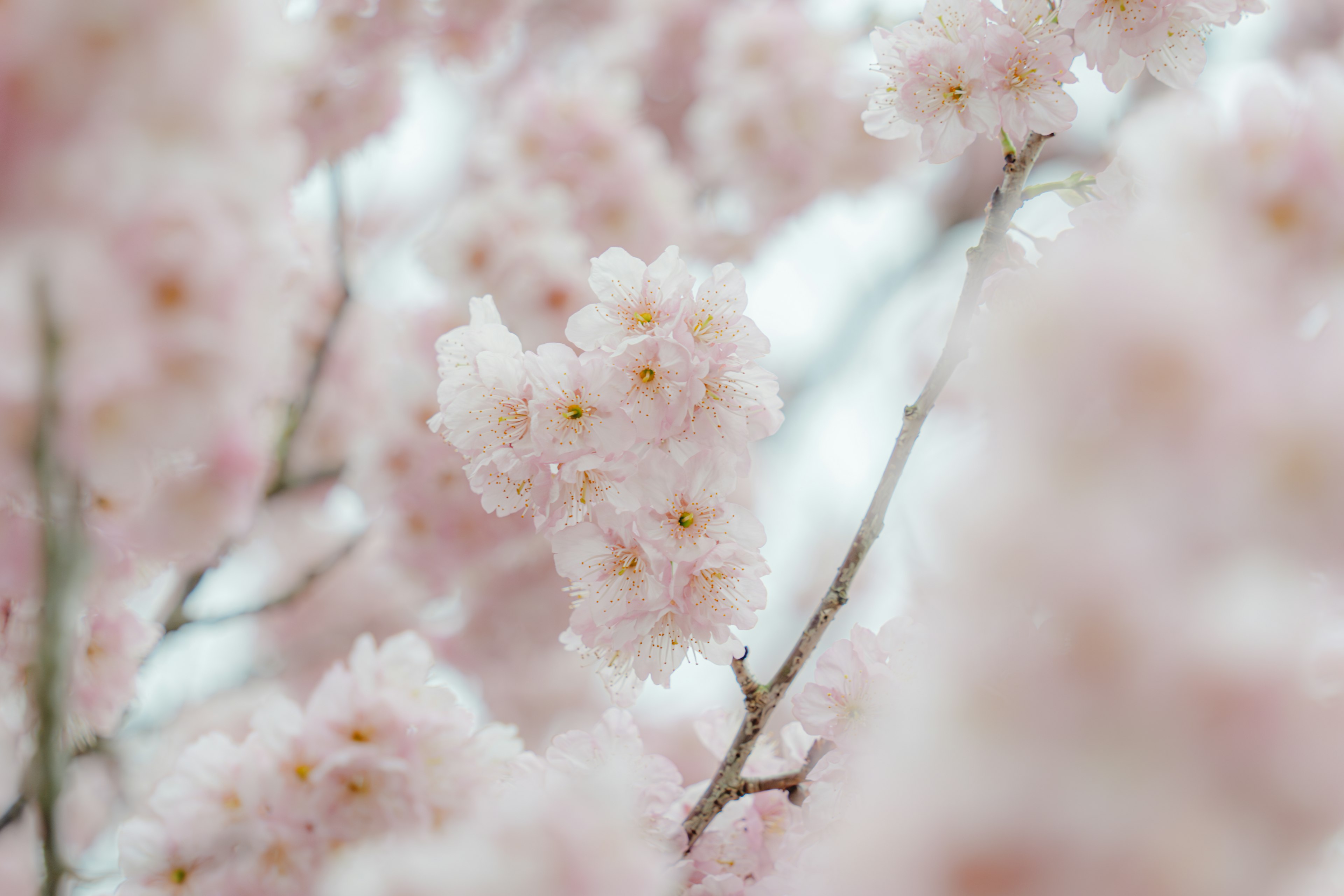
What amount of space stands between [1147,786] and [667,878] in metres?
0.36

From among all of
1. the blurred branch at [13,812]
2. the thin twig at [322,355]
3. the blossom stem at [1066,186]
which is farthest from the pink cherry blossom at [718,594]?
the thin twig at [322,355]

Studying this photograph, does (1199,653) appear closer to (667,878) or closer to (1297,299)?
(1297,299)

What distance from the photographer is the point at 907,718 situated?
358 millimetres

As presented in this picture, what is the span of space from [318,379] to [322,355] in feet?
0.19

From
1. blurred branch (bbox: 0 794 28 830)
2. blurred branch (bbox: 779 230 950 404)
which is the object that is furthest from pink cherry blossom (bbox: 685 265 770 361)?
blurred branch (bbox: 779 230 950 404)

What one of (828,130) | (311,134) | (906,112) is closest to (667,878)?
(906,112)

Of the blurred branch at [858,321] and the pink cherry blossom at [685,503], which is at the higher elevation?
the pink cherry blossom at [685,503]

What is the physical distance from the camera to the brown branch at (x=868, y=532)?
1.93 ft

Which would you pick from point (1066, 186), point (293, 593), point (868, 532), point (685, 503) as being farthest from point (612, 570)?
point (293, 593)

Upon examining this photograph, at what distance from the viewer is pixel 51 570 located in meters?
0.44

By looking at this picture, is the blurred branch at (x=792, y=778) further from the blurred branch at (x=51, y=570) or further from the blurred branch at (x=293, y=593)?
the blurred branch at (x=293, y=593)

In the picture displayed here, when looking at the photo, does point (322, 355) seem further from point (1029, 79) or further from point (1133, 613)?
point (1133, 613)

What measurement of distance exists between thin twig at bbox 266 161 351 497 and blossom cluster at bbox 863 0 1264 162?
97cm

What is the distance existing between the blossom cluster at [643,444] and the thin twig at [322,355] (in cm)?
79
